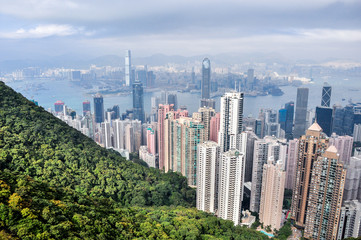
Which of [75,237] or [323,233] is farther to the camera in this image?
[323,233]

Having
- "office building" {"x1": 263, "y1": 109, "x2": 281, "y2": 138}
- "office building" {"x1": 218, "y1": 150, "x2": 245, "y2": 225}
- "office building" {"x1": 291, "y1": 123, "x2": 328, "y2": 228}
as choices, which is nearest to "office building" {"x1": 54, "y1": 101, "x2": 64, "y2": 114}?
"office building" {"x1": 263, "y1": 109, "x2": 281, "y2": 138}

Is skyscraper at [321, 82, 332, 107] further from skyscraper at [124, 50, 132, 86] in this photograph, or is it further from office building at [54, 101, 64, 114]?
office building at [54, 101, 64, 114]

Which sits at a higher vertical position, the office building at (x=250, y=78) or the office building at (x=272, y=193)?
the office building at (x=250, y=78)

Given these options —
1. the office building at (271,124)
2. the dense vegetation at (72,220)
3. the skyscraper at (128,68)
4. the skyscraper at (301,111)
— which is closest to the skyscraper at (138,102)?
the skyscraper at (128,68)

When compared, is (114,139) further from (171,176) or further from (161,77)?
(161,77)

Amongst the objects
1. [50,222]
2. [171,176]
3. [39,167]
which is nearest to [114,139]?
[171,176]

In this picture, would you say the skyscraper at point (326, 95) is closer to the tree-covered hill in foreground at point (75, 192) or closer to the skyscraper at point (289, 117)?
the skyscraper at point (289, 117)

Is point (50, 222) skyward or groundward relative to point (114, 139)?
skyward
